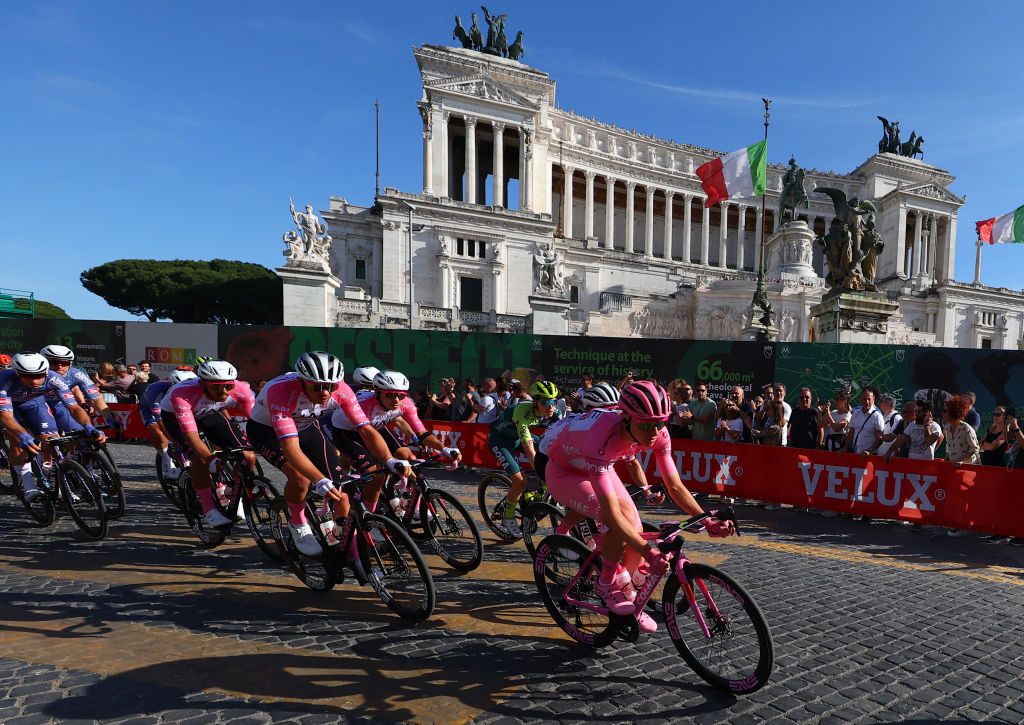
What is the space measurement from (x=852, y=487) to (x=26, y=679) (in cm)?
962

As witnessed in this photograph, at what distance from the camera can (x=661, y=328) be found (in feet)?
A: 134

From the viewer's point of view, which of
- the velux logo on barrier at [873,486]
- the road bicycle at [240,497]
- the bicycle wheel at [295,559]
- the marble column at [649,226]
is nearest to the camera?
the bicycle wheel at [295,559]

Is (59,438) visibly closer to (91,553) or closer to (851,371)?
(91,553)

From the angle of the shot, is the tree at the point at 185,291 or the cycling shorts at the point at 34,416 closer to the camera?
the cycling shorts at the point at 34,416

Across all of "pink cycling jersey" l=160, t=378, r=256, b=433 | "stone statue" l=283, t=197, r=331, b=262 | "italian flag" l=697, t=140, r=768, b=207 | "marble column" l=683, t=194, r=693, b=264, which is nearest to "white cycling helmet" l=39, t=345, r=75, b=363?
"pink cycling jersey" l=160, t=378, r=256, b=433

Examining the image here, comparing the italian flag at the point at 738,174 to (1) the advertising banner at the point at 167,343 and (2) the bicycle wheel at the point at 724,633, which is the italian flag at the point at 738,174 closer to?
(1) the advertising banner at the point at 167,343

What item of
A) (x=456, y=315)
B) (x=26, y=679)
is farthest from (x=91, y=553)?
(x=456, y=315)

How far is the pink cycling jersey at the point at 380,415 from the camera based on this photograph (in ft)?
19.2

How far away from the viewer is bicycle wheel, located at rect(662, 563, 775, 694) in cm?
313

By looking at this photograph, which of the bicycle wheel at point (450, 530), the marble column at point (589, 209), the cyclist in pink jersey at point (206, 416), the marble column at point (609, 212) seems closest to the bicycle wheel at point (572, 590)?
the bicycle wheel at point (450, 530)

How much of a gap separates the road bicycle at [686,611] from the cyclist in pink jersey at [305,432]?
170cm

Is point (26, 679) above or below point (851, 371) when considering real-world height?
below

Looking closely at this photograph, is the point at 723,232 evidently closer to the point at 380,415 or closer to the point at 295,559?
the point at 380,415

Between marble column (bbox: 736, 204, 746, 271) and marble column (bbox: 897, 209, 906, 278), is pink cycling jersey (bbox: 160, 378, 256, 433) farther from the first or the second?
marble column (bbox: 897, 209, 906, 278)
